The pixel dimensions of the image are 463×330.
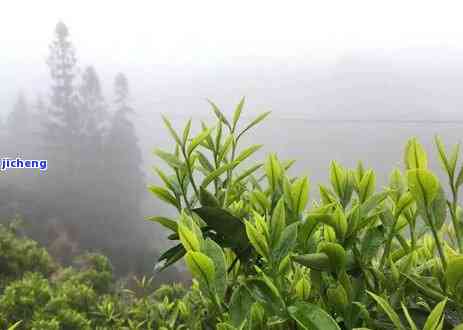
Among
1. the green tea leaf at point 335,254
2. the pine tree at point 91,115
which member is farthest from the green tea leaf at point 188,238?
the pine tree at point 91,115

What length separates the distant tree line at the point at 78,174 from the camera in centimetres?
1484

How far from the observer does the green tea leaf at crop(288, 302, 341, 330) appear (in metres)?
0.40

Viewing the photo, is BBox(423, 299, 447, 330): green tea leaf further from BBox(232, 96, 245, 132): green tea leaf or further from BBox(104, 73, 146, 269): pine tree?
BBox(104, 73, 146, 269): pine tree

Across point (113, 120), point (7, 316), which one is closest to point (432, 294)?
point (7, 316)

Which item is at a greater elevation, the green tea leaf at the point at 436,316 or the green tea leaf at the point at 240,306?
the green tea leaf at the point at 436,316

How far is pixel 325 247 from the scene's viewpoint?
1.44 feet

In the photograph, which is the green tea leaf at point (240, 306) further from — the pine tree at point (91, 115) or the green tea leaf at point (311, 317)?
the pine tree at point (91, 115)

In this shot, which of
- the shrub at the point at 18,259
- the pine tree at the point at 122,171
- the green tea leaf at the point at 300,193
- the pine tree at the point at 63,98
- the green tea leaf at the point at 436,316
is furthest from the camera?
the pine tree at the point at 63,98

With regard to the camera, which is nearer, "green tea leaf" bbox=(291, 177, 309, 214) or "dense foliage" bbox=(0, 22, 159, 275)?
"green tea leaf" bbox=(291, 177, 309, 214)

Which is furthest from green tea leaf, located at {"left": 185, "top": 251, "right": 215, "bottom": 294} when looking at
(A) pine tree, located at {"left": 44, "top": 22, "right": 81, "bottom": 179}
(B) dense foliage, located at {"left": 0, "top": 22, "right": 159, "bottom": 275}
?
(A) pine tree, located at {"left": 44, "top": 22, "right": 81, "bottom": 179}

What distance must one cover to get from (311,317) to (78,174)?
75.8 feet

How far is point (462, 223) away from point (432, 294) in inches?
6.1

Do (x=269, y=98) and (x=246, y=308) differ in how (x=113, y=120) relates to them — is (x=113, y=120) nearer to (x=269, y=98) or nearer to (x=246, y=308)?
(x=269, y=98)

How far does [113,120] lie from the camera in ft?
90.4
